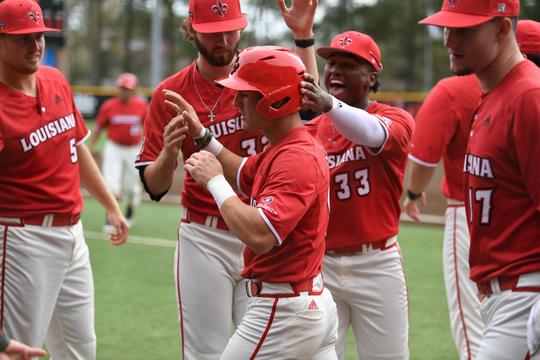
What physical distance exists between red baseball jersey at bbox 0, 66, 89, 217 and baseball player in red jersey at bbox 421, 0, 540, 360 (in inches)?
96.2

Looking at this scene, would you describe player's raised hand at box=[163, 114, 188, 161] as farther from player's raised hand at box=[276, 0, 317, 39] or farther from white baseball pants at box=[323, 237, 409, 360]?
white baseball pants at box=[323, 237, 409, 360]

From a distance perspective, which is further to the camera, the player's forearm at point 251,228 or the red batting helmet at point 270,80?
the red batting helmet at point 270,80

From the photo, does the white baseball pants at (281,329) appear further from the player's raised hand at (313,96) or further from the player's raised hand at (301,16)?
the player's raised hand at (301,16)

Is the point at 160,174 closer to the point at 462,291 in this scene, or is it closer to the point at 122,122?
the point at 462,291

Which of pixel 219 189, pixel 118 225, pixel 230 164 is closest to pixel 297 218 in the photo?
pixel 219 189

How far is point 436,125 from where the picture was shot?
5766mm

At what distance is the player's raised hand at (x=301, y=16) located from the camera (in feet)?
16.3

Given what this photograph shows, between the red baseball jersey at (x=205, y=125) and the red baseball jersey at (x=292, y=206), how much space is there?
884mm

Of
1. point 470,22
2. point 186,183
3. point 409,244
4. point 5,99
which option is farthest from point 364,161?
point 409,244

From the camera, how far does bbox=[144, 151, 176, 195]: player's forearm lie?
180 inches

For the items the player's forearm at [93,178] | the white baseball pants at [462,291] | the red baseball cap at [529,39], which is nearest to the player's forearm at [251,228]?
the player's forearm at [93,178]

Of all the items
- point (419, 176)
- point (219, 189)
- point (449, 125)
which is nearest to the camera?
point (219, 189)

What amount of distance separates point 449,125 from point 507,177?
2207 mm

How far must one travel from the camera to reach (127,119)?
47.7ft
